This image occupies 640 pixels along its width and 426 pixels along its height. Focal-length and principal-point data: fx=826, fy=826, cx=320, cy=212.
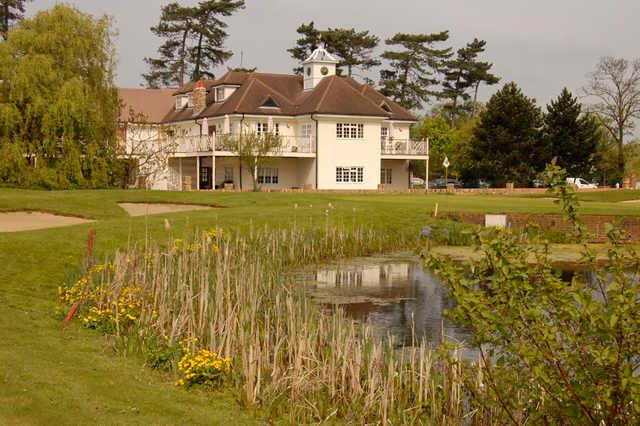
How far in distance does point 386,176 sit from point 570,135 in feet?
47.6

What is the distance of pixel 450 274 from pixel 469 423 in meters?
2.72

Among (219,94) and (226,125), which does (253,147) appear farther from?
(219,94)

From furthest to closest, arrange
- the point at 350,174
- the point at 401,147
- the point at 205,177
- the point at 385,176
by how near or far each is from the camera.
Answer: the point at 385,176
the point at 205,177
the point at 401,147
the point at 350,174

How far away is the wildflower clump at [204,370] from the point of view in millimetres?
9422

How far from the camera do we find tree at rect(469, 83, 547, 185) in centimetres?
5778

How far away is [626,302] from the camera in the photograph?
6.15 meters

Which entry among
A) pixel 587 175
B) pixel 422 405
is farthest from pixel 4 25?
pixel 422 405

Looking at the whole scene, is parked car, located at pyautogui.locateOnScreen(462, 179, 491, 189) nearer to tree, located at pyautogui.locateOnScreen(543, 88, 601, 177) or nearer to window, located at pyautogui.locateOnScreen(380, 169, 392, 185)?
tree, located at pyautogui.locateOnScreen(543, 88, 601, 177)

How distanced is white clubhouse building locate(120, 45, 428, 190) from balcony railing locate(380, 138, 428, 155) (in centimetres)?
7

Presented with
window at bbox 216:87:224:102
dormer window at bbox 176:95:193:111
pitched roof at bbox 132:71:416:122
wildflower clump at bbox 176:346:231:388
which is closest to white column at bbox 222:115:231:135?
pitched roof at bbox 132:71:416:122

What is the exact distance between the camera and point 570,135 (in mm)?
60344

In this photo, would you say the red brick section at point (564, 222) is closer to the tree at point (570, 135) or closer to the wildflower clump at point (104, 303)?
the wildflower clump at point (104, 303)

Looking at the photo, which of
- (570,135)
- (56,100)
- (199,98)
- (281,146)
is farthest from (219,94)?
(570,135)

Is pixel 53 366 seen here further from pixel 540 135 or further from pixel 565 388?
pixel 540 135
